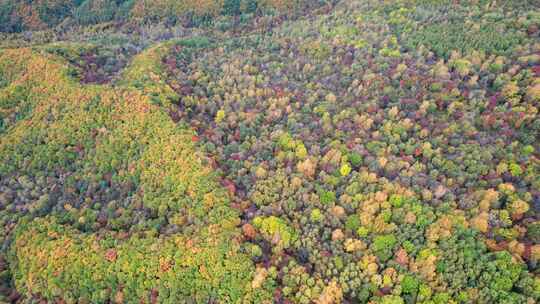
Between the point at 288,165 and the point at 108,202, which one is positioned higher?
the point at 288,165

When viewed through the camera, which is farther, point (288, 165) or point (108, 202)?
point (108, 202)

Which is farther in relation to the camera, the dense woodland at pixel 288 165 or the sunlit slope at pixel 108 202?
the sunlit slope at pixel 108 202

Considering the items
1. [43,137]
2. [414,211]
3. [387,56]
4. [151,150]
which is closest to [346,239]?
[414,211]

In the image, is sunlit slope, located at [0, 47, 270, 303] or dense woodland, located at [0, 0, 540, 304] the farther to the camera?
sunlit slope, located at [0, 47, 270, 303]
